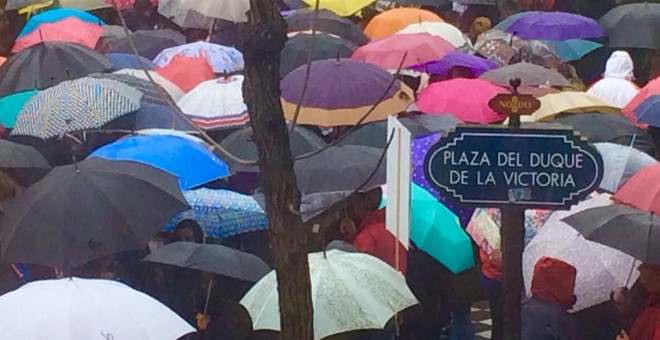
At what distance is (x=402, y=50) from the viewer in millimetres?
9859

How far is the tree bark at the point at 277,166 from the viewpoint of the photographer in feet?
12.0

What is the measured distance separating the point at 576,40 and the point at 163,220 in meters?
7.00

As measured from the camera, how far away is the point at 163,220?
19.4 feet

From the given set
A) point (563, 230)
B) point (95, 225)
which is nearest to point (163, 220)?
point (95, 225)

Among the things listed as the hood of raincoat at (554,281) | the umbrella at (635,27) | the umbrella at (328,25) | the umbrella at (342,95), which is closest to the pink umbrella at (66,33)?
the umbrella at (328,25)

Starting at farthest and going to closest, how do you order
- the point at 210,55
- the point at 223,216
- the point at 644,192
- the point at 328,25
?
the point at 328,25 → the point at 210,55 → the point at 223,216 → the point at 644,192

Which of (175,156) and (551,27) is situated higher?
(551,27)

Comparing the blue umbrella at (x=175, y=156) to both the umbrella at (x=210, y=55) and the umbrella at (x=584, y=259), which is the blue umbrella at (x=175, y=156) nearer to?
the umbrella at (x=584, y=259)

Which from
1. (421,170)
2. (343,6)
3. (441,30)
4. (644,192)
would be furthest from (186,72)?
(644,192)

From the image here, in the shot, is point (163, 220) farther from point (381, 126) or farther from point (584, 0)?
point (584, 0)

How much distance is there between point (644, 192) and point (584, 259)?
523mm

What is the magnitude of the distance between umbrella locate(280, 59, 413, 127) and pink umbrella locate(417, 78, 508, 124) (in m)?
0.68

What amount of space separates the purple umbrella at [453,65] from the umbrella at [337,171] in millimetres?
3238

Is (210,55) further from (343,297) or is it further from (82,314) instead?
(82,314)
